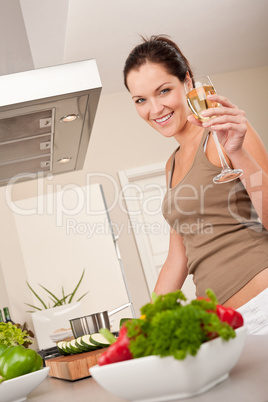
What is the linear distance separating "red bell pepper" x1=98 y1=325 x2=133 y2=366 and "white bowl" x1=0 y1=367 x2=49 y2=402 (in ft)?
1.06

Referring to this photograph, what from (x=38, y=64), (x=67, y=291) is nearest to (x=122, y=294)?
(x=67, y=291)

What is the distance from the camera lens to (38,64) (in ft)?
5.76

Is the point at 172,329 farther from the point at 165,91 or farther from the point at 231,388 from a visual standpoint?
the point at 165,91

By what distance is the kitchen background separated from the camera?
13.4 ft

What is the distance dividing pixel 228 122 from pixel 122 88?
4278 millimetres

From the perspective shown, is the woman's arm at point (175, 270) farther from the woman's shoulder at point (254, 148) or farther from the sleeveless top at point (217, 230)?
the woman's shoulder at point (254, 148)

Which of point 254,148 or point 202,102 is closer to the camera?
point 202,102

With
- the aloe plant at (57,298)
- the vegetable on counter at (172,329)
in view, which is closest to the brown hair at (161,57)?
the vegetable on counter at (172,329)

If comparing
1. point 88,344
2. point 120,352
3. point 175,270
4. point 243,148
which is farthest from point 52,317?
point 120,352

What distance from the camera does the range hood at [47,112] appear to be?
4.99 feet

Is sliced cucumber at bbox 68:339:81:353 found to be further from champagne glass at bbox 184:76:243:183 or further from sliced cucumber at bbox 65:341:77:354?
champagne glass at bbox 184:76:243:183

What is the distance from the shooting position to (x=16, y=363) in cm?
98

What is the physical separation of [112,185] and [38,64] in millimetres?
3598

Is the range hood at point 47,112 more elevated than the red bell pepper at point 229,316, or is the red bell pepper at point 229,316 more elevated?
the range hood at point 47,112
